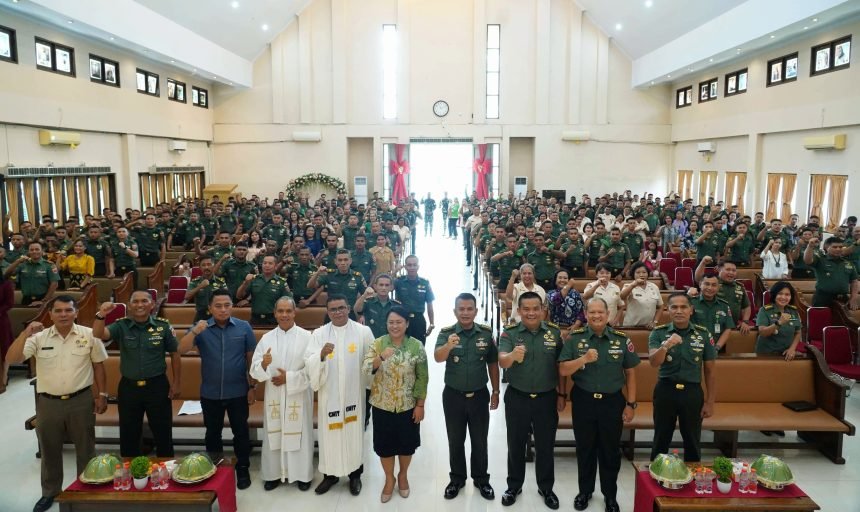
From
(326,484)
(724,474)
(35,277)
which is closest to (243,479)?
(326,484)

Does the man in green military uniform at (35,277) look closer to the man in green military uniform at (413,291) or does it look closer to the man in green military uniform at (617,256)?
the man in green military uniform at (413,291)

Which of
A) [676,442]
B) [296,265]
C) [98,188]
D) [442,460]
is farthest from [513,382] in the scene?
[98,188]

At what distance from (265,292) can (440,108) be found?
17310 millimetres

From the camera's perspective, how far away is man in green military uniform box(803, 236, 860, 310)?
779 cm

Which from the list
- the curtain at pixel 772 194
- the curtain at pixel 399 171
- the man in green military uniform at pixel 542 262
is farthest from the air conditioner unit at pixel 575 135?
the man in green military uniform at pixel 542 262

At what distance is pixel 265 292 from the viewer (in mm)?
7258

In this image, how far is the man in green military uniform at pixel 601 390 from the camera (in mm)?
4473

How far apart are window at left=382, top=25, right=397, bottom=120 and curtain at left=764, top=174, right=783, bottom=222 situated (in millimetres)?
Answer: 12512

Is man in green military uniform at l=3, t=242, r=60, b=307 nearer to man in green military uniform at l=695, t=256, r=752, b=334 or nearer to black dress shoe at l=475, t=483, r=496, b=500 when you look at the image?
black dress shoe at l=475, t=483, r=496, b=500

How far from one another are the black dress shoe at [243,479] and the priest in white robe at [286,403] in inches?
6.4

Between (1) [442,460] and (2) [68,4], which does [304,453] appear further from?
(2) [68,4]

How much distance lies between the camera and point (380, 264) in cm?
966

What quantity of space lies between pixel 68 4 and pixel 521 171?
16195 mm

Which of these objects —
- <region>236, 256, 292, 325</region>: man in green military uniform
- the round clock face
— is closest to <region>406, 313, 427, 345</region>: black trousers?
<region>236, 256, 292, 325</region>: man in green military uniform
